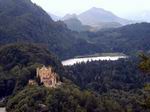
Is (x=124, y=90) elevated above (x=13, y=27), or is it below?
below

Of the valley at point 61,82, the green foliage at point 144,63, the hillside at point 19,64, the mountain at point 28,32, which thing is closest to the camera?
the green foliage at point 144,63

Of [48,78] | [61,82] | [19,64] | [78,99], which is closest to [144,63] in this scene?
[78,99]

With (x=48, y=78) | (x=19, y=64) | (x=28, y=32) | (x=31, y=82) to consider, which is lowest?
(x=31, y=82)

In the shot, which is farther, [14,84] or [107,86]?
[107,86]

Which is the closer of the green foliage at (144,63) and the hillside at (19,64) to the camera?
the green foliage at (144,63)

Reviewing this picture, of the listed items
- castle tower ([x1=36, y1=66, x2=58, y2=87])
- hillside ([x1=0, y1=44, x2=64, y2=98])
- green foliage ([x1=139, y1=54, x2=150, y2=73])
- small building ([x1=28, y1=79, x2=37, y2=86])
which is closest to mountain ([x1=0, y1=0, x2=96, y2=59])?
hillside ([x1=0, y1=44, x2=64, y2=98])

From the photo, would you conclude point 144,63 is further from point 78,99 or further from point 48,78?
point 48,78

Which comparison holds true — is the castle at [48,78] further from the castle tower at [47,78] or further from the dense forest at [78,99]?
the dense forest at [78,99]

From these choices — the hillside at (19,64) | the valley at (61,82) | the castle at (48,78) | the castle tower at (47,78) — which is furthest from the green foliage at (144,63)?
the hillside at (19,64)

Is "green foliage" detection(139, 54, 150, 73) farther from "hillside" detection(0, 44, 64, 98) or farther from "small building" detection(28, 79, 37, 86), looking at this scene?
"hillside" detection(0, 44, 64, 98)

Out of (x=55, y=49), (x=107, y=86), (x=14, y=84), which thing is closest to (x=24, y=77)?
(x=14, y=84)

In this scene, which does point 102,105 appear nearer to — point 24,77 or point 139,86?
point 24,77
